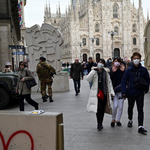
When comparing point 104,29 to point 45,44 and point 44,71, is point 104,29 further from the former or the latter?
point 44,71

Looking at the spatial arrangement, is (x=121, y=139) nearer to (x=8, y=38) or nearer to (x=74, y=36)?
(x=8, y=38)

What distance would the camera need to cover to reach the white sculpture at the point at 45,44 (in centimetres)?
1299

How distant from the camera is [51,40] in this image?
13094 millimetres

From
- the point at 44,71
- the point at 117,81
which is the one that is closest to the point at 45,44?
the point at 44,71

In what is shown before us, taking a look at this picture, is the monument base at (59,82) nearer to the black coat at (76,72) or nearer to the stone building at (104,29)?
the black coat at (76,72)

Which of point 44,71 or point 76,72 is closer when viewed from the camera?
point 44,71

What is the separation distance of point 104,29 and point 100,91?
2289 inches

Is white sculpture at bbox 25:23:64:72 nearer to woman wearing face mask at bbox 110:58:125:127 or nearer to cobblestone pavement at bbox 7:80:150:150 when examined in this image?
cobblestone pavement at bbox 7:80:150:150

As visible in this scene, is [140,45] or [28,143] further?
[140,45]

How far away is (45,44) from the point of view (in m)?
13.2

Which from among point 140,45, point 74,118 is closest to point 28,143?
point 74,118

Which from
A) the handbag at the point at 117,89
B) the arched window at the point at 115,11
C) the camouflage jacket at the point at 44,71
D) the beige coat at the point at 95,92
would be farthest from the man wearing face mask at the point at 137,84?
the arched window at the point at 115,11

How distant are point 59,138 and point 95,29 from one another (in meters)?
61.1

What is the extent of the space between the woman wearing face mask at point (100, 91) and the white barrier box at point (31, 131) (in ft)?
8.13
